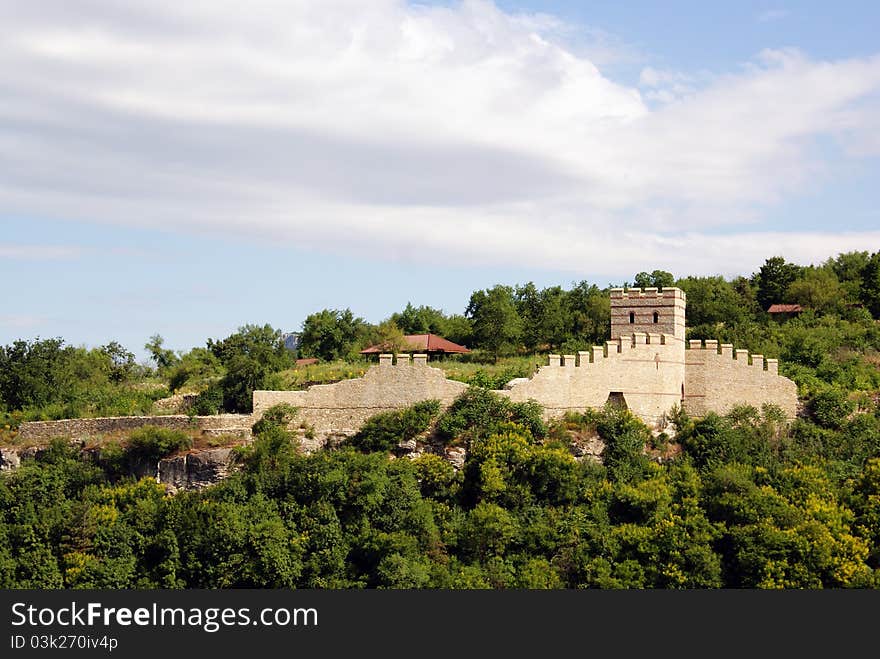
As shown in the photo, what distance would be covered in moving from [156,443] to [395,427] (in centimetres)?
647

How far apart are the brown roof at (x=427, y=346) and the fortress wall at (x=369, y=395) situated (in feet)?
43.3

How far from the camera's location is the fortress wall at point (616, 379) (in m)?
37.9

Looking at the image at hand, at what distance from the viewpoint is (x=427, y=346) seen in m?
51.4

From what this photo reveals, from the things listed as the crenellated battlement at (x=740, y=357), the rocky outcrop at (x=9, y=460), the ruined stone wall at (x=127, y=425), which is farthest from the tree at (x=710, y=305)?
the rocky outcrop at (x=9, y=460)

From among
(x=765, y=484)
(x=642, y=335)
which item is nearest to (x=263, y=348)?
(x=642, y=335)

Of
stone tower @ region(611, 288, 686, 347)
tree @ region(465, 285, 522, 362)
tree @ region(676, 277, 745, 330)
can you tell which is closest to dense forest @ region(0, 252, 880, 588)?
stone tower @ region(611, 288, 686, 347)

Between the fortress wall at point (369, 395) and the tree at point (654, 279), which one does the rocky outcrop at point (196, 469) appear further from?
the tree at point (654, 279)

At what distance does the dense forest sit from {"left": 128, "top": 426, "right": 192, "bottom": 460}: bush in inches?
2.3

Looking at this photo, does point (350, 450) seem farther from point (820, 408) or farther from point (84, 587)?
point (820, 408)

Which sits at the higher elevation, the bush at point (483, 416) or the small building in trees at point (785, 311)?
the small building in trees at point (785, 311)

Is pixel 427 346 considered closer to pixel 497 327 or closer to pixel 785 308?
pixel 497 327

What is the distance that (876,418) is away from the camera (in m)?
40.1

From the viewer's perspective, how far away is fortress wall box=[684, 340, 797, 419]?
39812mm

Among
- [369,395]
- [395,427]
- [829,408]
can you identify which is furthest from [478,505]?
[829,408]
